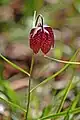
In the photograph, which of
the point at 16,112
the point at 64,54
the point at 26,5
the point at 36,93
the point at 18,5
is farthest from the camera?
the point at 18,5

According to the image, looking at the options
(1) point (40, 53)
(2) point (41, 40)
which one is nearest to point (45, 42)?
(2) point (41, 40)

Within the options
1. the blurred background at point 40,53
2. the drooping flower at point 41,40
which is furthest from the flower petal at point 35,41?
the blurred background at point 40,53

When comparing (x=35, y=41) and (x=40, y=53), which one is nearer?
(x=35, y=41)

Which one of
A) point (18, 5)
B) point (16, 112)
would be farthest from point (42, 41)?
point (18, 5)

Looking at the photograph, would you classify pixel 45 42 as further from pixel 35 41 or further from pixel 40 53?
pixel 40 53

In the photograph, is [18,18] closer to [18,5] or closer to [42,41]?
[18,5]

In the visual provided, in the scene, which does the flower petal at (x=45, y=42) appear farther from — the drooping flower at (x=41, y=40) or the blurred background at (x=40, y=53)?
the blurred background at (x=40, y=53)
